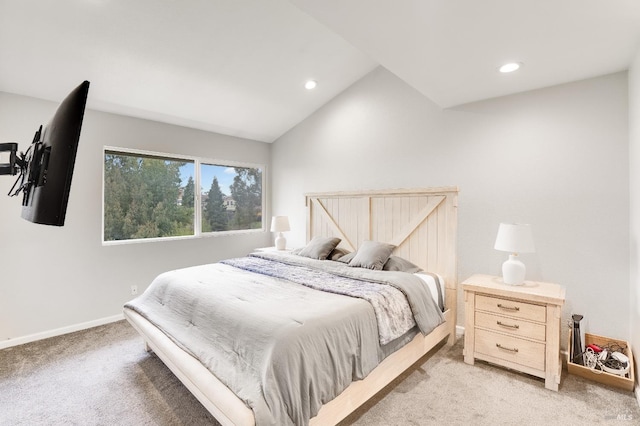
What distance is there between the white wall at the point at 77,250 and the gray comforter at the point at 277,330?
1.19 m

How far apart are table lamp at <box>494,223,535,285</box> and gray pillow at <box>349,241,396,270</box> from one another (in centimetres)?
104

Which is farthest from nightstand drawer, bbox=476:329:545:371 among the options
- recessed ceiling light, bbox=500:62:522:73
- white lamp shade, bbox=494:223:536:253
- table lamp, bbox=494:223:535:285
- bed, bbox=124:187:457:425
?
recessed ceiling light, bbox=500:62:522:73

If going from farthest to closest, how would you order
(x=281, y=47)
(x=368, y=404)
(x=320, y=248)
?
(x=320, y=248), (x=281, y=47), (x=368, y=404)

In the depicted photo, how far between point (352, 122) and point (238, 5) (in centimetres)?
200

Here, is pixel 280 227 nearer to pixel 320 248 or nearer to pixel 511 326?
pixel 320 248

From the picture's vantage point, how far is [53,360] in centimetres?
278

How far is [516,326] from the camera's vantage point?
2.48m

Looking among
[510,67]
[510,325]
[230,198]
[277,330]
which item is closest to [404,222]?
[510,325]

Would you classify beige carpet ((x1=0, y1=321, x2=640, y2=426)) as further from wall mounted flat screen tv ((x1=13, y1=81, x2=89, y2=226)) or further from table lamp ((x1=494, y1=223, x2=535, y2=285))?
wall mounted flat screen tv ((x1=13, y1=81, x2=89, y2=226))

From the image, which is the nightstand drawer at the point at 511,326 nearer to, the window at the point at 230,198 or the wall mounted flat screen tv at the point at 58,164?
the wall mounted flat screen tv at the point at 58,164

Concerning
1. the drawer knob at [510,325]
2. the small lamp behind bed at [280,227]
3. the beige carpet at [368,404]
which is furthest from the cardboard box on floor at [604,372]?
the small lamp behind bed at [280,227]

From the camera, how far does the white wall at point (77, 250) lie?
3062mm

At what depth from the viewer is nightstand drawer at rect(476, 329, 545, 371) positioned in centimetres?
238

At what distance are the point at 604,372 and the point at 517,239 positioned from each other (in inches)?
43.6
